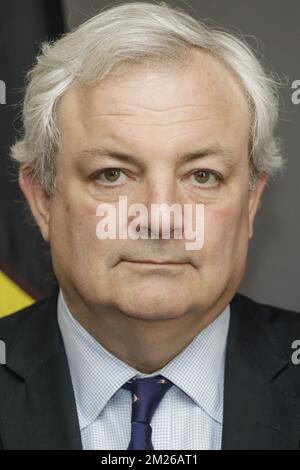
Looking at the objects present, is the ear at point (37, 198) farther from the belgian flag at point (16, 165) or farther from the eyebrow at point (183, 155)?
the belgian flag at point (16, 165)

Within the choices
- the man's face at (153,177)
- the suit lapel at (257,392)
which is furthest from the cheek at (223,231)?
the suit lapel at (257,392)

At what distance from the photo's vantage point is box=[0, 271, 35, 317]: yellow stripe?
2.26 meters

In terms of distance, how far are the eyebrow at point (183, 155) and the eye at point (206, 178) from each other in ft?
0.11

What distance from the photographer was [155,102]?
1.58 m

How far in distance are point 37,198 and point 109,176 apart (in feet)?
0.87

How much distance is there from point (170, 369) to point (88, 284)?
25 centimetres

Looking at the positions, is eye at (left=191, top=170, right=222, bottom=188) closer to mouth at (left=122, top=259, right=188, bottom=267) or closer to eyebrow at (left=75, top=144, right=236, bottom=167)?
eyebrow at (left=75, top=144, right=236, bottom=167)

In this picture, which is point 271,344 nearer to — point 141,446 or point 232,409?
point 232,409

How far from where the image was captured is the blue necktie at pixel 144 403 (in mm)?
1605

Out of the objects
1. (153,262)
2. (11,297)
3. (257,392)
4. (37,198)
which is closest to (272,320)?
(257,392)

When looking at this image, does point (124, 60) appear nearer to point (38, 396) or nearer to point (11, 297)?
point (38, 396)

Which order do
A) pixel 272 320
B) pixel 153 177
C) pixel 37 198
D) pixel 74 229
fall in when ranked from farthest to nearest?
pixel 272 320
pixel 37 198
pixel 74 229
pixel 153 177

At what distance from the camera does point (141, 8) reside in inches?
67.6

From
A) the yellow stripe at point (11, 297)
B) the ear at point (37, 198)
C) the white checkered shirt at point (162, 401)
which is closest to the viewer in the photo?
the white checkered shirt at point (162, 401)
